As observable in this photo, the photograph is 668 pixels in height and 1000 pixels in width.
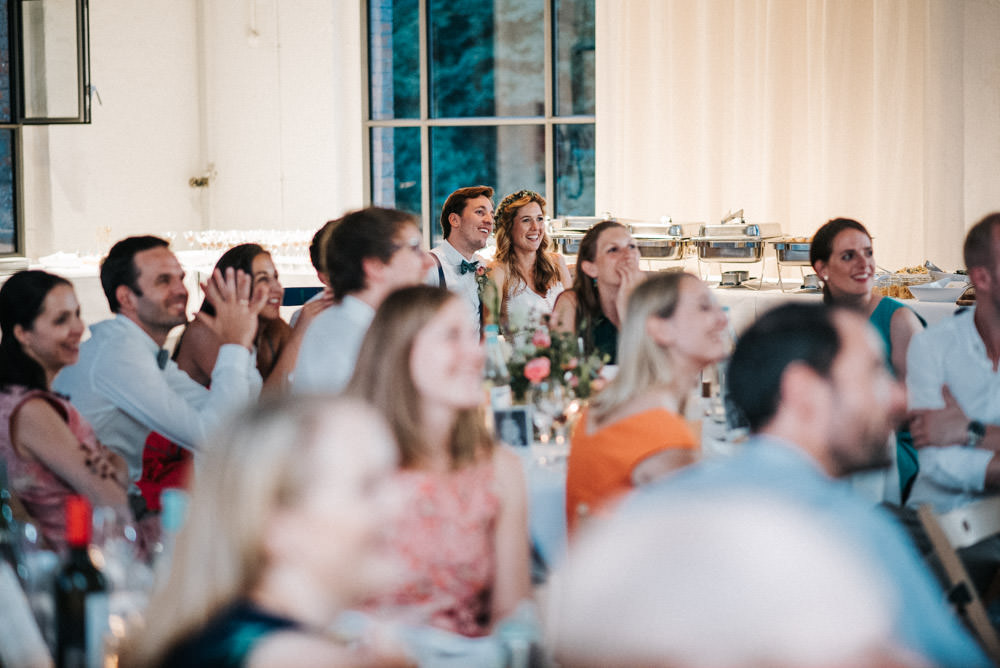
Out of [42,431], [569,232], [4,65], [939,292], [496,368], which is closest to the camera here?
[42,431]

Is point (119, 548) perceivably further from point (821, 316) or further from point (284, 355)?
point (284, 355)

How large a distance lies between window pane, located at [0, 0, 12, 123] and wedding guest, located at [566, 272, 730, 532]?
6.91m

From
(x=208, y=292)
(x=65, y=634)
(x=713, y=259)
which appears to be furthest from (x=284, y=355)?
(x=713, y=259)

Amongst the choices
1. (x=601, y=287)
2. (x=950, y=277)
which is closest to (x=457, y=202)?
(x=601, y=287)

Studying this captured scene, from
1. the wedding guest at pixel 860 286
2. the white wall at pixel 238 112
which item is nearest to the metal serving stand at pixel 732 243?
the wedding guest at pixel 860 286

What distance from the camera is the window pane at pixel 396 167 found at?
10258mm

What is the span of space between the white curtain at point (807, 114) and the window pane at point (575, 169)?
672mm

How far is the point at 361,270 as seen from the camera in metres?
2.97

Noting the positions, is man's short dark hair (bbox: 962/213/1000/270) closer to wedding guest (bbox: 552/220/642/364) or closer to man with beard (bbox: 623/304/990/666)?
wedding guest (bbox: 552/220/642/364)

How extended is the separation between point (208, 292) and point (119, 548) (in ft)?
5.07

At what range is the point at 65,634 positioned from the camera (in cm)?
163

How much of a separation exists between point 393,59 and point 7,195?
12.0 ft

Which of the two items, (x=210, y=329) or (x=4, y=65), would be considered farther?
(x=4, y=65)

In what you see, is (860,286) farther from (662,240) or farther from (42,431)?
(662,240)
